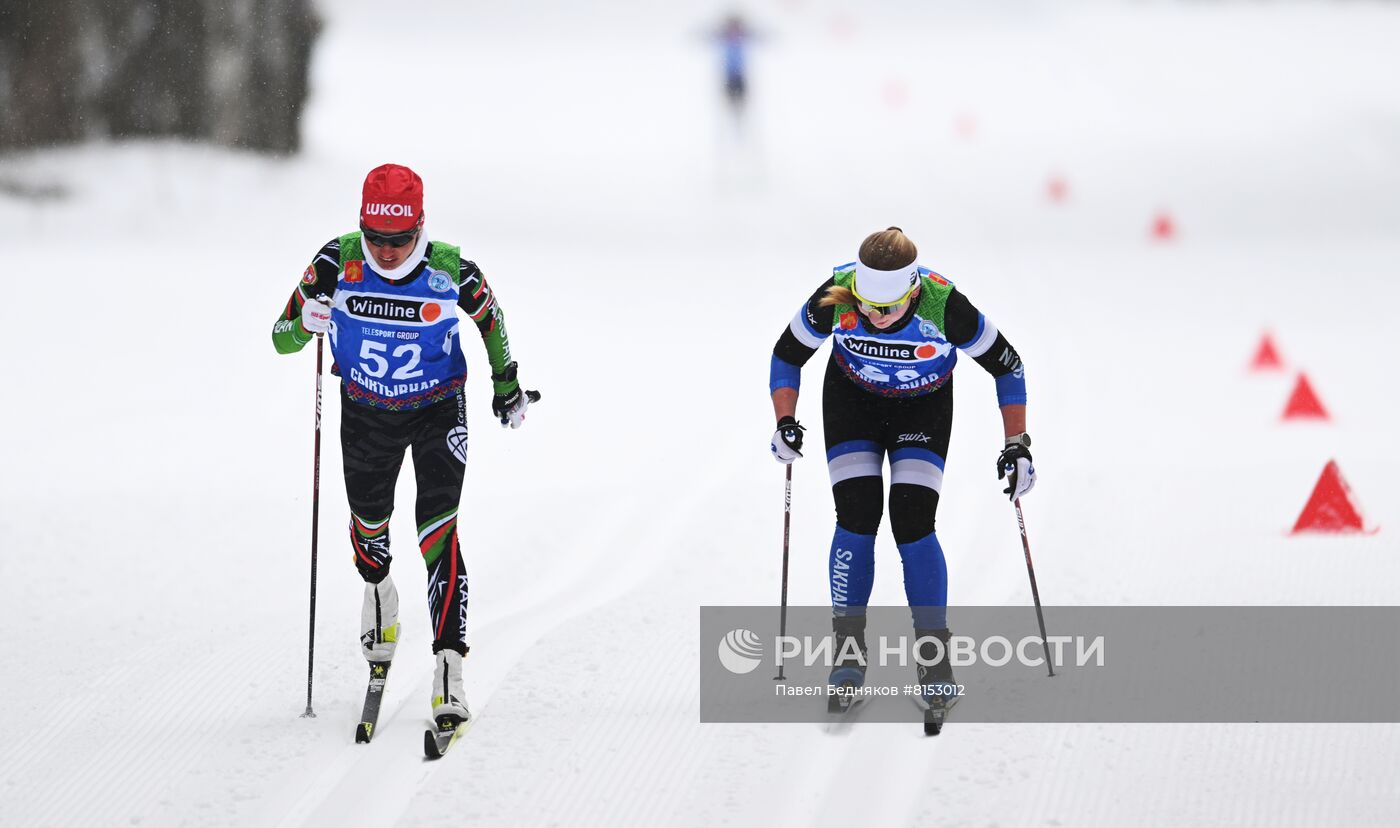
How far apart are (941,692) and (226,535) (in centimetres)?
437

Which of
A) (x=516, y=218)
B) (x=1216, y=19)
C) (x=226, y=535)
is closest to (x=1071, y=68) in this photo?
(x=1216, y=19)

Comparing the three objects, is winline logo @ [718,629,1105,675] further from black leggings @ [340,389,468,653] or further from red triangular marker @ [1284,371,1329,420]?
red triangular marker @ [1284,371,1329,420]

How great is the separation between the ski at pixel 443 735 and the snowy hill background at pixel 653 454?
0.07m

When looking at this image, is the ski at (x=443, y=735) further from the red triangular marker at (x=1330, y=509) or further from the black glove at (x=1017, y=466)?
the red triangular marker at (x=1330, y=509)

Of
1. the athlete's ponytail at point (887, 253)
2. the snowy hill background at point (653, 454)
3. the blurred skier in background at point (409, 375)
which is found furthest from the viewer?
the blurred skier in background at point (409, 375)

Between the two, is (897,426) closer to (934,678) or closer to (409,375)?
(934,678)

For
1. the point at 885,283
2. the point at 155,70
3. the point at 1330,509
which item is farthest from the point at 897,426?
the point at 155,70

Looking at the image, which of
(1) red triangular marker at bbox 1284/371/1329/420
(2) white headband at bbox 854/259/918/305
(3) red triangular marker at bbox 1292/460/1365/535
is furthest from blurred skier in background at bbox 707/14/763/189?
(2) white headband at bbox 854/259/918/305

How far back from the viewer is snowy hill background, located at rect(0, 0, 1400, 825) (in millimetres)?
4965

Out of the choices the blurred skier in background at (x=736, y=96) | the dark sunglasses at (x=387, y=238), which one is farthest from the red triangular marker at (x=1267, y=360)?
the blurred skier in background at (x=736, y=96)

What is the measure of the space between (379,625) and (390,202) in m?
1.62

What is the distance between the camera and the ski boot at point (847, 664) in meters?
5.41

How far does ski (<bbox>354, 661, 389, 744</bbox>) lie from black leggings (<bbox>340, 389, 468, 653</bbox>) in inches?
12.2

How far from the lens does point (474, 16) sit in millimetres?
45031
